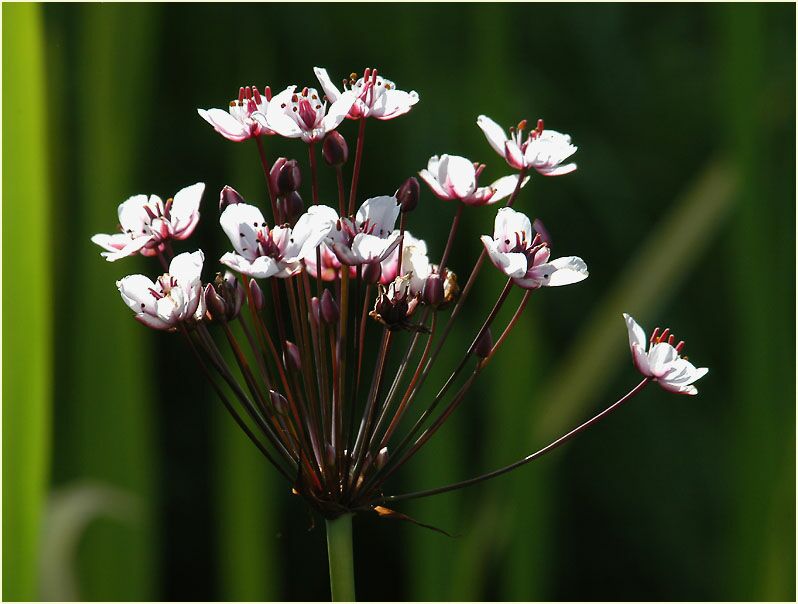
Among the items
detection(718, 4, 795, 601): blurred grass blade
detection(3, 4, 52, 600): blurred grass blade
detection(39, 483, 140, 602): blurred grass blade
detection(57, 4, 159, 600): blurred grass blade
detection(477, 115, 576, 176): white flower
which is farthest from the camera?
detection(57, 4, 159, 600): blurred grass blade

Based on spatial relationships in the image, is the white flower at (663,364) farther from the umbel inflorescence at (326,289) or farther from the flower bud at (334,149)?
the flower bud at (334,149)

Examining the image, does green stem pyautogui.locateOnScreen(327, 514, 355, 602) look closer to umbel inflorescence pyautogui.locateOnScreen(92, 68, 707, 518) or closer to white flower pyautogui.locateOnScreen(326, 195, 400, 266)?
umbel inflorescence pyautogui.locateOnScreen(92, 68, 707, 518)

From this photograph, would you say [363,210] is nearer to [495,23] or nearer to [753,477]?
[495,23]

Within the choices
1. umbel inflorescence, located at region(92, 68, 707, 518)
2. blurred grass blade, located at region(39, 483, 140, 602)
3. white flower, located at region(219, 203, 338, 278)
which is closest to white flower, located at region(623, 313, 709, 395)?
umbel inflorescence, located at region(92, 68, 707, 518)

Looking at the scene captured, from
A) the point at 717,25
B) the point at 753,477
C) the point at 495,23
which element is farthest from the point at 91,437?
the point at 717,25

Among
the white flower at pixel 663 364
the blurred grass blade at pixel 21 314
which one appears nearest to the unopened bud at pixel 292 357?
the white flower at pixel 663 364

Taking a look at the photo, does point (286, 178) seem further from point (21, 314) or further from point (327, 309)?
point (21, 314)
